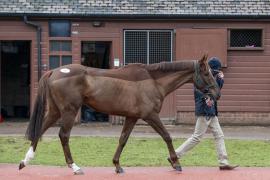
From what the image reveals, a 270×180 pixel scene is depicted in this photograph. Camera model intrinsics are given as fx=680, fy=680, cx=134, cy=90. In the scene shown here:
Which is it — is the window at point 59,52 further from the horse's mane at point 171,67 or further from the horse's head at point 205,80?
the horse's head at point 205,80

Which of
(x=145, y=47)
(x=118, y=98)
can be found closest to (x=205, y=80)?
(x=118, y=98)

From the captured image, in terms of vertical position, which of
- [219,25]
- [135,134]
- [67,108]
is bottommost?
[135,134]

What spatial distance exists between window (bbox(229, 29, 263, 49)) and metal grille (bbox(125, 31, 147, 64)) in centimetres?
268

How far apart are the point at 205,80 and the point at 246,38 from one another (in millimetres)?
10464

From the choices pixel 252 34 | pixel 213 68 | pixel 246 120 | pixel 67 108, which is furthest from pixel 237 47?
pixel 67 108

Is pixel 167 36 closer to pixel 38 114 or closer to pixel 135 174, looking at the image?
pixel 135 174

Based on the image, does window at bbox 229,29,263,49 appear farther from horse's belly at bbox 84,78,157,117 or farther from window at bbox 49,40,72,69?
horse's belly at bbox 84,78,157,117

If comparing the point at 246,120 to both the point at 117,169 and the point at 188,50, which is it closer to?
the point at 188,50

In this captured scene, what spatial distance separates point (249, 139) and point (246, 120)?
12.5 feet

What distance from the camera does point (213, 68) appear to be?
1141 cm

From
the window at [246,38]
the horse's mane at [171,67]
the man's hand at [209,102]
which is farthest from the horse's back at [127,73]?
the window at [246,38]

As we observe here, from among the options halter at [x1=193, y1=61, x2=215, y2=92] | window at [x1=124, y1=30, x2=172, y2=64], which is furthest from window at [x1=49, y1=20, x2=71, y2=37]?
halter at [x1=193, y1=61, x2=215, y2=92]

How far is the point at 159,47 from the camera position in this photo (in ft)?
67.9

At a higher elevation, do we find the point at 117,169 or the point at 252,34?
the point at 252,34
